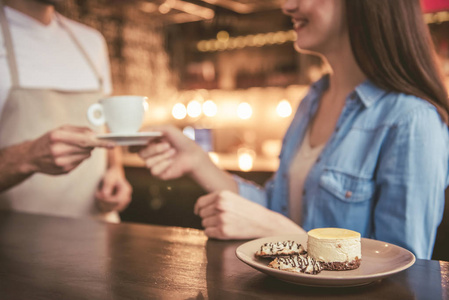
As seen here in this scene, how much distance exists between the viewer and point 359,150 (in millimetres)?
1188

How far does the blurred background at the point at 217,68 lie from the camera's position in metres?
4.62

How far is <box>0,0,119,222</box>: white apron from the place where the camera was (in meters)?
1.55

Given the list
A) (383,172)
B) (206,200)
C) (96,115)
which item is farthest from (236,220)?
(96,115)

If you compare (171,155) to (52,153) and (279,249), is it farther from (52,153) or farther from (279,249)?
(279,249)

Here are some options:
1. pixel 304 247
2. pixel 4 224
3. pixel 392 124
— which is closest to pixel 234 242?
pixel 304 247

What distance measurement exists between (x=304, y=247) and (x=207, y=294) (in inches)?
9.3

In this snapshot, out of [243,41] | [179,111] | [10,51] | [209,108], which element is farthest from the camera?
[179,111]

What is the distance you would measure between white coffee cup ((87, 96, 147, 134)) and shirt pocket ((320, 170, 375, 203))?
523 mm

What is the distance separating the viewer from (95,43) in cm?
188

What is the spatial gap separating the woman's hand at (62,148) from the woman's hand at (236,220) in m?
0.28

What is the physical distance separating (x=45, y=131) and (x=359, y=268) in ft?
4.24

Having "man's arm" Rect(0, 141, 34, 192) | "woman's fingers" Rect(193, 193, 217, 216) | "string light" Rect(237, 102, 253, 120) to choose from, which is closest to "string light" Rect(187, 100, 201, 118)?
"string light" Rect(237, 102, 253, 120)

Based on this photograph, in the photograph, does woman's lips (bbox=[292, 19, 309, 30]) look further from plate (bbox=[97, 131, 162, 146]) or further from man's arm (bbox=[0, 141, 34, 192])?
man's arm (bbox=[0, 141, 34, 192])

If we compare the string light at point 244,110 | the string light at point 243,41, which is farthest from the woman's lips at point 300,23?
the string light at point 244,110
